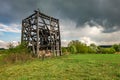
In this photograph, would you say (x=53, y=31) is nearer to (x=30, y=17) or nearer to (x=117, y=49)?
(x=30, y=17)

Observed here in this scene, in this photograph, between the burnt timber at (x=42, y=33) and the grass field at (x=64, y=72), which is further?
the burnt timber at (x=42, y=33)

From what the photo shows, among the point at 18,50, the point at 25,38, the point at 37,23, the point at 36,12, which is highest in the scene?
the point at 36,12

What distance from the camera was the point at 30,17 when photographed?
23953mm

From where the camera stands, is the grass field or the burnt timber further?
the burnt timber

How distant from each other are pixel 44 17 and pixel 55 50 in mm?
5830

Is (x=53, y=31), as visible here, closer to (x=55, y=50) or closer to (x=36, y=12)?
(x=55, y=50)

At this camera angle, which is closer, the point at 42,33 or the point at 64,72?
the point at 64,72

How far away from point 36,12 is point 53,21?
484 centimetres

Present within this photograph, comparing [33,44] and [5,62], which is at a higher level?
[33,44]

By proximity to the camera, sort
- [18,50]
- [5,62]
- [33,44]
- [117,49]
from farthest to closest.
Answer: [117,49] → [33,44] → [18,50] → [5,62]

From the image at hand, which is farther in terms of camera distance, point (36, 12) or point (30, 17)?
point (30, 17)

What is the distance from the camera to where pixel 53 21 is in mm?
26609

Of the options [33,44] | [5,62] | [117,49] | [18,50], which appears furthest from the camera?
[117,49]

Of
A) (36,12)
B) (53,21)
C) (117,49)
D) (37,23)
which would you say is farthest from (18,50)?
(117,49)
